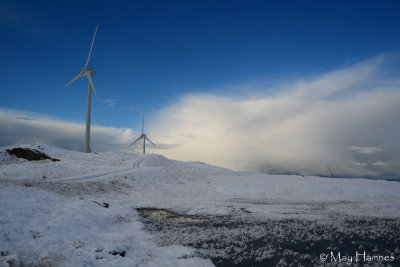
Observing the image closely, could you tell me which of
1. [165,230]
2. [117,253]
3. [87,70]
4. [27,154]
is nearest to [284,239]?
[165,230]

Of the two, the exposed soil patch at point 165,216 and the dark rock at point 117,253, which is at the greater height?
the dark rock at point 117,253

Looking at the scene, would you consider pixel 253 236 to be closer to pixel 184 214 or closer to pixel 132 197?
pixel 184 214

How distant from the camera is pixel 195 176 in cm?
3356

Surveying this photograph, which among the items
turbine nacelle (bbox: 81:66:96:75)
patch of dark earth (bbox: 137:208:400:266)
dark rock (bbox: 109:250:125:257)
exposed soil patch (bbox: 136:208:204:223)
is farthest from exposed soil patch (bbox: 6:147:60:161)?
dark rock (bbox: 109:250:125:257)

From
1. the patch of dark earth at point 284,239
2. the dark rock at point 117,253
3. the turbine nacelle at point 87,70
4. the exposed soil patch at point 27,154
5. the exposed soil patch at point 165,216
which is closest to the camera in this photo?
the patch of dark earth at point 284,239

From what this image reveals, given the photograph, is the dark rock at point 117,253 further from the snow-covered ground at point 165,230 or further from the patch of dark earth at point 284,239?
the patch of dark earth at point 284,239

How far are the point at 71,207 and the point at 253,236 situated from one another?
9693 mm

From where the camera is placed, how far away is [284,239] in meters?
9.20

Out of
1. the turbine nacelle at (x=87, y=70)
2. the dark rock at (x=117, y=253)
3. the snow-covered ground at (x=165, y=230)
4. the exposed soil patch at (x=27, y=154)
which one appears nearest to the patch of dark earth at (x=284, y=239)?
the snow-covered ground at (x=165, y=230)

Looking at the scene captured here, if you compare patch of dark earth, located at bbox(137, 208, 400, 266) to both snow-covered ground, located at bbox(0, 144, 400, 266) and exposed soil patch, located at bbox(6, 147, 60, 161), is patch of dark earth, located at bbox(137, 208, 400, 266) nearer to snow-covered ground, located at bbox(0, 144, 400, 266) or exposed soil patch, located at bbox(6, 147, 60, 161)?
snow-covered ground, located at bbox(0, 144, 400, 266)

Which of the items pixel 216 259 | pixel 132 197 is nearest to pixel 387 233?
pixel 216 259

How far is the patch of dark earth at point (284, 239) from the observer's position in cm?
725

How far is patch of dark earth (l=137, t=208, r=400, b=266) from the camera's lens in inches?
285

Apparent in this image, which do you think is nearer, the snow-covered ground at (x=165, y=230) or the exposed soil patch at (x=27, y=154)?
the snow-covered ground at (x=165, y=230)
